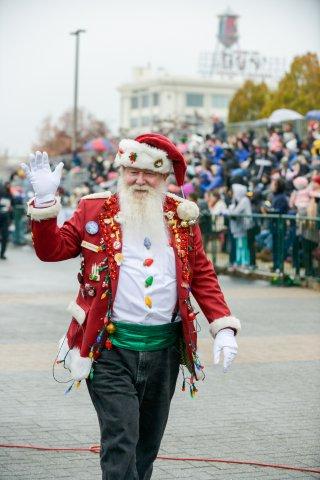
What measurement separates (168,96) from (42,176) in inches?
4920

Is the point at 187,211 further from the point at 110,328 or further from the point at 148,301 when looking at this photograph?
the point at 110,328

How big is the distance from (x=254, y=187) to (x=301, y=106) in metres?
36.6

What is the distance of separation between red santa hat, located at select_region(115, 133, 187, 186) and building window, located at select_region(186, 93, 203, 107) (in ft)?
419

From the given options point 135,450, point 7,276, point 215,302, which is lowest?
point 7,276

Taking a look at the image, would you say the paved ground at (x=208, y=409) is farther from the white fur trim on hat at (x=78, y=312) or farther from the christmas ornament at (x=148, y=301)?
the christmas ornament at (x=148, y=301)

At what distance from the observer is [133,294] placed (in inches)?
204

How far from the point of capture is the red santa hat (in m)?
5.36

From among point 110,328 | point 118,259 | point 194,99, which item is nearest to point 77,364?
point 110,328

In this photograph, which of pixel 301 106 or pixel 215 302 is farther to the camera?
pixel 301 106

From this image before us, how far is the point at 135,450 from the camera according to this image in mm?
5109

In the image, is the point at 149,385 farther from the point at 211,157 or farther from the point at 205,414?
the point at 211,157

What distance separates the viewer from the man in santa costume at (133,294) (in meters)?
5.07

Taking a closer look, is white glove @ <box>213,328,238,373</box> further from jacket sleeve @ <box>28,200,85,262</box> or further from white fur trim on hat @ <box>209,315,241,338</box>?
jacket sleeve @ <box>28,200,85,262</box>

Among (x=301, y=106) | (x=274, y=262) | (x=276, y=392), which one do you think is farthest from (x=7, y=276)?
(x=301, y=106)
